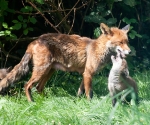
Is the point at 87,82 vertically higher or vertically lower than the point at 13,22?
lower

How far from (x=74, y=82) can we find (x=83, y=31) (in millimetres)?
1891

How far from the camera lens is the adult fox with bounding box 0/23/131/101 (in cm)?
738

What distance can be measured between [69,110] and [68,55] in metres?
2.09

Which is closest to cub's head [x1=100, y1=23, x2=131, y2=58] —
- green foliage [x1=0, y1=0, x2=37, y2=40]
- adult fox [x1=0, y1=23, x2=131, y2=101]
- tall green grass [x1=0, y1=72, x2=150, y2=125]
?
adult fox [x1=0, y1=23, x2=131, y2=101]

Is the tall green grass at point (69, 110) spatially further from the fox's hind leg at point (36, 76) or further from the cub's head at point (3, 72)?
the cub's head at point (3, 72)

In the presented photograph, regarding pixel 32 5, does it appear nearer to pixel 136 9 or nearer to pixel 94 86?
pixel 94 86

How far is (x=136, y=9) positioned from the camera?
10.9 metres

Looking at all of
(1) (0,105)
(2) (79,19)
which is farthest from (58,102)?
(2) (79,19)

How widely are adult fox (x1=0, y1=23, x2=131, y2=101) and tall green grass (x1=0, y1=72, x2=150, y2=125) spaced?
1.21ft

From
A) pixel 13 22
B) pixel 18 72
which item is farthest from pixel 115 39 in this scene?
pixel 13 22

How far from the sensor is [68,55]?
7633 millimetres

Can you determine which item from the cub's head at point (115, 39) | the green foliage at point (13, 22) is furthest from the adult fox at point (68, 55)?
the green foliage at point (13, 22)

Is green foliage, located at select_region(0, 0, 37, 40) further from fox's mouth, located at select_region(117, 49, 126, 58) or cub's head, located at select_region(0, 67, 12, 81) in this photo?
fox's mouth, located at select_region(117, 49, 126, 58)

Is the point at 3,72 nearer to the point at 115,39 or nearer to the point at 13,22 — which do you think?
the point at 13,22
